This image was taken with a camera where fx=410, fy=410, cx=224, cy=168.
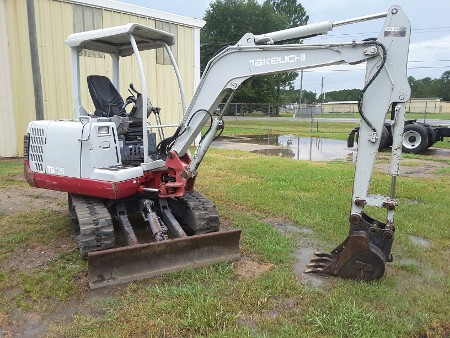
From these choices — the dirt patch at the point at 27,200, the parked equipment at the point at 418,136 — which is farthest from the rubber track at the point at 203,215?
the parked equipment at the point at 418,136

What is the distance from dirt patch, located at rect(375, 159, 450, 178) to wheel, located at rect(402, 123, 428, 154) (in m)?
1.74

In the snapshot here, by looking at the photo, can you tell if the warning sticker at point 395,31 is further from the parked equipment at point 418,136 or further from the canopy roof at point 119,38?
the parked equipment at point 418,136

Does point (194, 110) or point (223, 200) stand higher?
point (194, 110)

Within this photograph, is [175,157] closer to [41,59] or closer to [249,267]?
Result: [249,267]

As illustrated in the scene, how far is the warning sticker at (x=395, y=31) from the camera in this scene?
3.95m

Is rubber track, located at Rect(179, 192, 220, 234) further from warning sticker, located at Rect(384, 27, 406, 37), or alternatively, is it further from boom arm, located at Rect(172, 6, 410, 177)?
warning sticker, located at Rect(384, 27, 406, 37)

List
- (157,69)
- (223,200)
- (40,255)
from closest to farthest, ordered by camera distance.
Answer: (40,255) < (223,200) < (157,69)

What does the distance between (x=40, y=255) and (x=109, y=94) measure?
2.33m

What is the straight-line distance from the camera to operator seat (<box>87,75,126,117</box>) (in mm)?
5582

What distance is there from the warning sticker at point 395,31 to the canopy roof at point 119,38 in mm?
2720

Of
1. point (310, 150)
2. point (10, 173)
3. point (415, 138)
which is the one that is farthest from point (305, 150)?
point (10, 173)

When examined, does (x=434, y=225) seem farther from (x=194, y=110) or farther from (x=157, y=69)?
(x=157, y=69)

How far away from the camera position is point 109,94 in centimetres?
577

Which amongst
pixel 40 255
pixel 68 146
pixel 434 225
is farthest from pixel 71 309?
pixel 434 225
